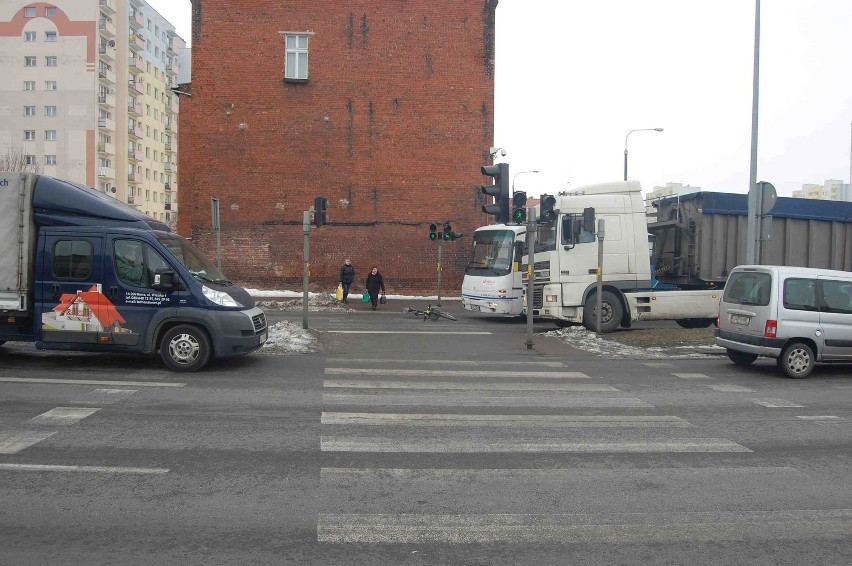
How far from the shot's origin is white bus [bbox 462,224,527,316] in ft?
65.6

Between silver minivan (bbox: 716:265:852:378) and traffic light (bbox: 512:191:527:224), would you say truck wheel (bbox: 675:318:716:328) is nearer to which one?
traffic light (bbox: 512:191:527:224)

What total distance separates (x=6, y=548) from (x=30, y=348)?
9433mm

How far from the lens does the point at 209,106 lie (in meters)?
29.3

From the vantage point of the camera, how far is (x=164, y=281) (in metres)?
10.3

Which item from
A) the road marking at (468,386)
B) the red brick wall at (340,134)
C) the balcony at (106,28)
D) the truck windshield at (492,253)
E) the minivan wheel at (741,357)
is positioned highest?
the balcony at (106,28)

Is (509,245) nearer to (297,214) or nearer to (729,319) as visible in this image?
(729,319)

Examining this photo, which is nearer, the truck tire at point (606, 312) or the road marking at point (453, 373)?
the road marking at point (453, 373)

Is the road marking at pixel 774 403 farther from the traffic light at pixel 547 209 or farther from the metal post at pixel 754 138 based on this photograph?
the metal post at pixel 754 138

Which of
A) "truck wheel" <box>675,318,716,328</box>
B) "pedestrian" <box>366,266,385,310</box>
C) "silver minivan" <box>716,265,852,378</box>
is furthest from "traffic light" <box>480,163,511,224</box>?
"pedestrian" <box>366,266,385,310</box>

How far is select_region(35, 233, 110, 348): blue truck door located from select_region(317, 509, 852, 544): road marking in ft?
23.1

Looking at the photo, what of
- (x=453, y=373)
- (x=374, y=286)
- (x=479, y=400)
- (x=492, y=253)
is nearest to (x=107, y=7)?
(x=374, y=286)

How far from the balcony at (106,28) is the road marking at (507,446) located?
70905 mm

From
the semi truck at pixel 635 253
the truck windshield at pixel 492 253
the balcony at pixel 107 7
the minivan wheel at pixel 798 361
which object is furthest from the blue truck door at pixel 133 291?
the balcony at pixel 107 7

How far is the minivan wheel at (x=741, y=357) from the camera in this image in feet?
41.0
